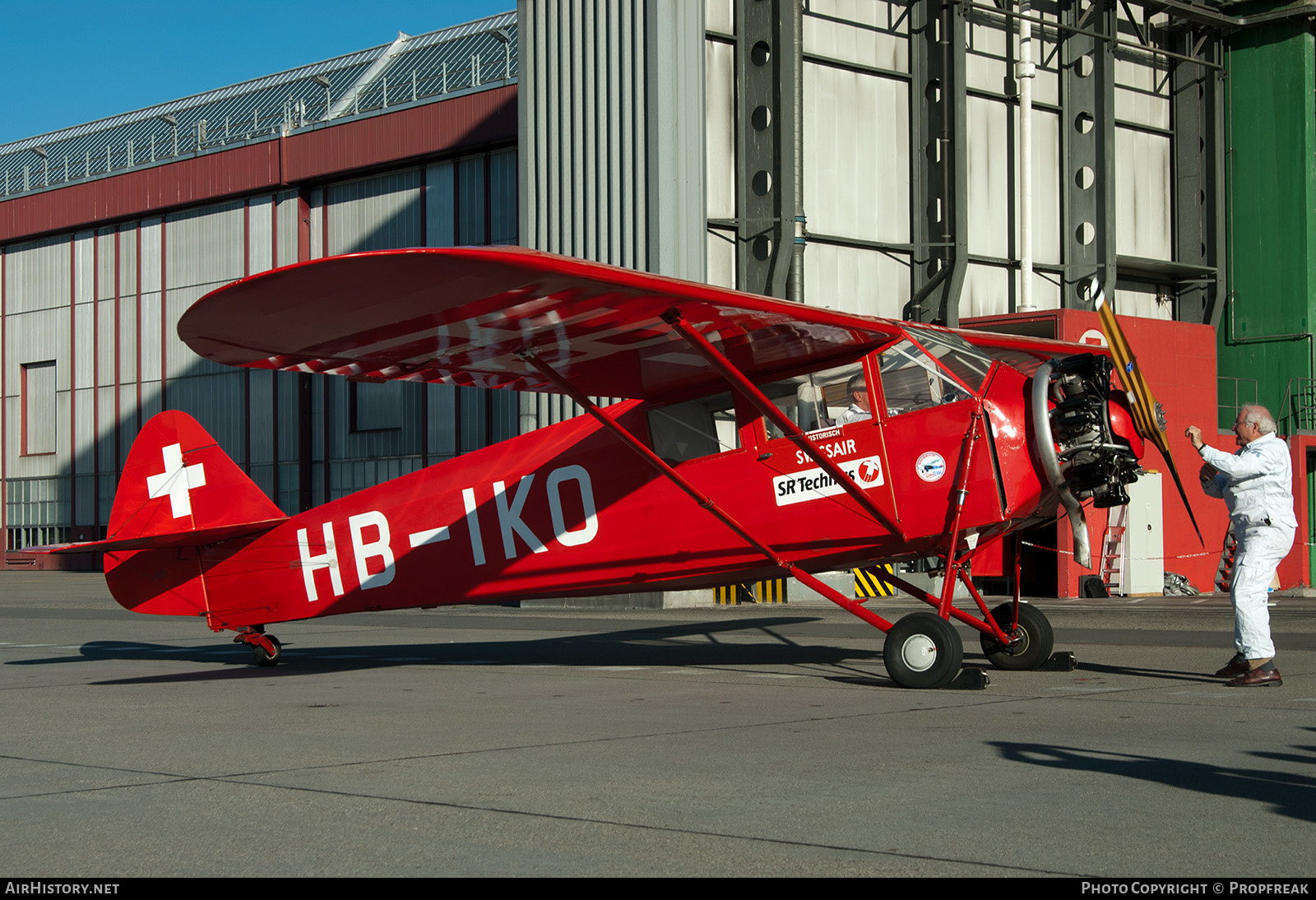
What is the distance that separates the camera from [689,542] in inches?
390

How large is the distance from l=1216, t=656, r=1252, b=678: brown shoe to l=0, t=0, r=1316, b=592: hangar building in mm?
10165

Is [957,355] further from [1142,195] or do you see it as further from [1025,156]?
[1142,195]

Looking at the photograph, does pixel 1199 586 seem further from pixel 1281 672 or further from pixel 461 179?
pixel 461 179

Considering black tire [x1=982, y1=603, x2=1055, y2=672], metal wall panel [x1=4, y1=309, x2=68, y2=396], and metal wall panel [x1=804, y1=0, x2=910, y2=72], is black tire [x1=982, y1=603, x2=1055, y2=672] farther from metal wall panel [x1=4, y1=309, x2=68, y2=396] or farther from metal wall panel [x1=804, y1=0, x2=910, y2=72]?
metal wall panel [x1=4, y1=309, x2=68, y2=396]

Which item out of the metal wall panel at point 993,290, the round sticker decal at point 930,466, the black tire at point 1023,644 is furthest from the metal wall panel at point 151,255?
the round sticker decal at point 930,466

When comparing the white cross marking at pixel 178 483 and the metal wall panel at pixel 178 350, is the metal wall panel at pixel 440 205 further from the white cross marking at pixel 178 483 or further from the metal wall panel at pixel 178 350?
the white cross marking at pixel 178 483

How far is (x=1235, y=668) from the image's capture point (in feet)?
29.5

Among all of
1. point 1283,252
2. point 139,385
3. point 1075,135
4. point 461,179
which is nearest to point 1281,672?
point 1075,135

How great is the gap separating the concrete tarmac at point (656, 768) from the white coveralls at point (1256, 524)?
1.55 ft

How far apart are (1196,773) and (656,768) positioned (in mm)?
2370

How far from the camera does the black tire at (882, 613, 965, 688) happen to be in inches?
343

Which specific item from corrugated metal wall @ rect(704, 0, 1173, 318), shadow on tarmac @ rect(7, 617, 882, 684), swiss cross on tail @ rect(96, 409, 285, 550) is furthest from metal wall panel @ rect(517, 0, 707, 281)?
swiss cross on tail @ rect(96, 409, 285, 550)

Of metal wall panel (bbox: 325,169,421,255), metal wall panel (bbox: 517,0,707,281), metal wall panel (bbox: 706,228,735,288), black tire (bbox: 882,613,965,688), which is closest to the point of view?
black tire (bbox: 882,613,965,688)

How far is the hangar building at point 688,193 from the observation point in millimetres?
21766
